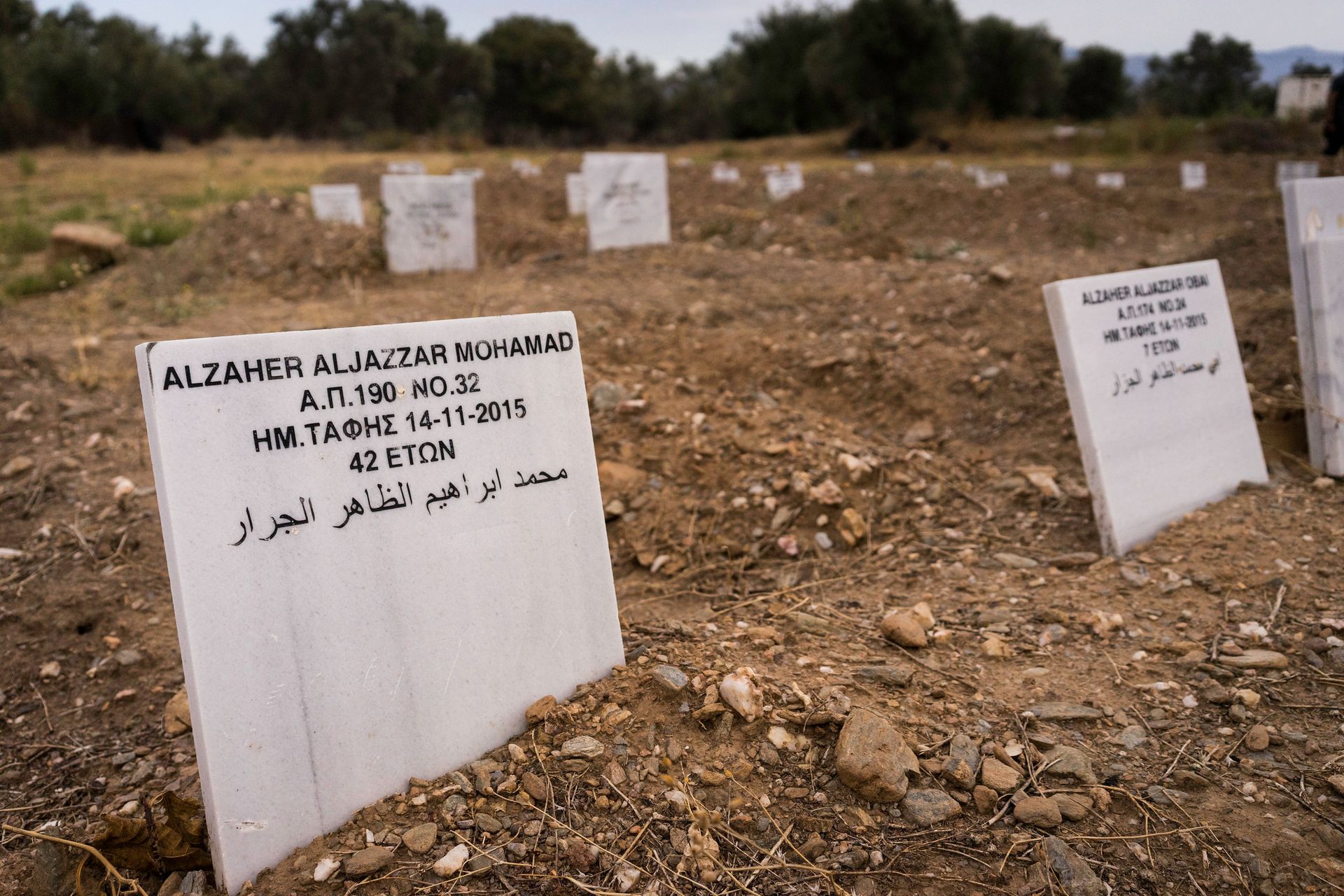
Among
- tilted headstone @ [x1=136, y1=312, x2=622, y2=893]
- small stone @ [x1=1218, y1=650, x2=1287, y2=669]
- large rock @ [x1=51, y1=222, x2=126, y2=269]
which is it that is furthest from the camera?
large rock @ [x1=51, y1=222, x2=126, y2=269]

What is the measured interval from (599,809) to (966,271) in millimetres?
6170

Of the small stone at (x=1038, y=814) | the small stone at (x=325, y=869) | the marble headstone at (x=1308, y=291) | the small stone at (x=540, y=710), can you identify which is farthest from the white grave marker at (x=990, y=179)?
the small stone at (x=325, y=869)

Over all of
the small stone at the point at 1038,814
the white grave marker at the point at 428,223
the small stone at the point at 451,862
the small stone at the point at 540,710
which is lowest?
the small stone at the point at 1038,814

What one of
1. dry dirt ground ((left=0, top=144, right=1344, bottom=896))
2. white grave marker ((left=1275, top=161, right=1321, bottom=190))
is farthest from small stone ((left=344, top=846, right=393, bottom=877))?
white grave marker ((left=1275, top=161, right=1321, bottom=190))

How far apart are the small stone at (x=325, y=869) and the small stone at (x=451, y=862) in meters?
0.18

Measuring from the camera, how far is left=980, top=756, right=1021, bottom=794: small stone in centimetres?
189

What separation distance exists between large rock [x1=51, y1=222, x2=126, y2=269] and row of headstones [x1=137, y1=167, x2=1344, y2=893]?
929 cm

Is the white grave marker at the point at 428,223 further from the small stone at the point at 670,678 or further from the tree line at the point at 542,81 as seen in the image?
the tree line at the point at 542,81

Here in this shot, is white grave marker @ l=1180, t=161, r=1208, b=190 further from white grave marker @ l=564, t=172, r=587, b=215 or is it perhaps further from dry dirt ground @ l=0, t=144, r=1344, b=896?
dry dirt ground @ l=0, t=144, r=1344, b=896

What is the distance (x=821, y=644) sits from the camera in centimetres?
248

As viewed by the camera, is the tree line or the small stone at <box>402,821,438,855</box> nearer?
the small stone at <box>402,821,438,855</box>

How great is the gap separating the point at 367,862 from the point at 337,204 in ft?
39.5

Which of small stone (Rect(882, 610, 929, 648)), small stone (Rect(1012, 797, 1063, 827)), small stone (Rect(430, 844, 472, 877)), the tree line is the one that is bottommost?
small stone (Rect(1012, 797, 1063, 827))

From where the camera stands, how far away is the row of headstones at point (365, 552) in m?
1.63
